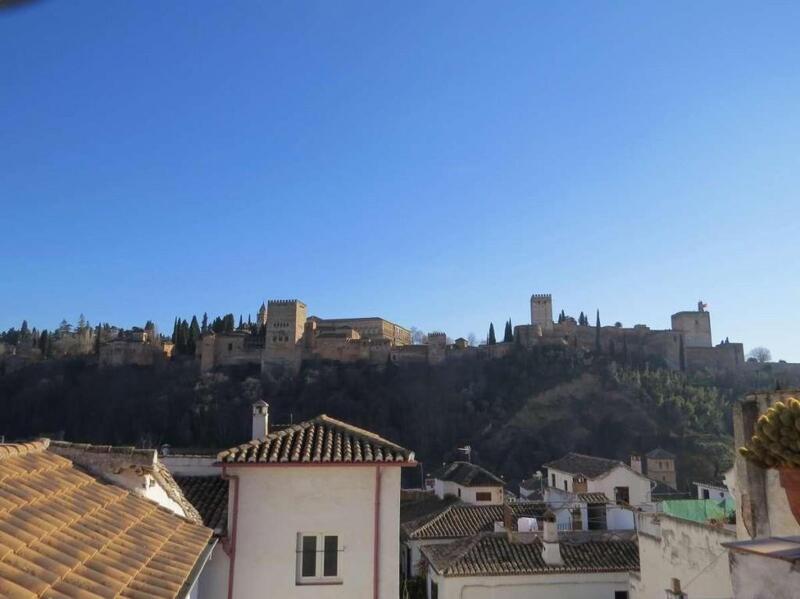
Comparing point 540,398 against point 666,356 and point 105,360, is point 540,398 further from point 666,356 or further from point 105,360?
point 105,360

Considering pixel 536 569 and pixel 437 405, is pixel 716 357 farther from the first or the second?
pixel 536 569

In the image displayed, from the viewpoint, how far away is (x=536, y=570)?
47.5 ft

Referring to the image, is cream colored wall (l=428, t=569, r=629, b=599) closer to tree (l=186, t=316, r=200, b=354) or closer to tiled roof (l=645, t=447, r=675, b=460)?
tiled roof (l=645, t=447, r=675, b=460)

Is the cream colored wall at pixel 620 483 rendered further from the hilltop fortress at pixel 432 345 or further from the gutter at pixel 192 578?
the hilltop fortress at pixel 432 345

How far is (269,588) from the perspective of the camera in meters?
7.79

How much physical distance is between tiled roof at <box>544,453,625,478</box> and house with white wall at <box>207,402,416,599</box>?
23.7m

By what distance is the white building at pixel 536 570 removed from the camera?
14352mm

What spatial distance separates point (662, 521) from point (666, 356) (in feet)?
230

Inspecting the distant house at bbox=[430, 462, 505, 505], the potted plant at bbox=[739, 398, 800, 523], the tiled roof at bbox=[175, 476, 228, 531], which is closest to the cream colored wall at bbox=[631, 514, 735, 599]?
the potted plant at bbox=[739, 398, 800, 523]

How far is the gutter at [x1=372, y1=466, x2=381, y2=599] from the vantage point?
7940mm

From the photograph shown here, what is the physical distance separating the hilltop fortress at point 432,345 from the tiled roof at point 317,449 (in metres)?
64.2

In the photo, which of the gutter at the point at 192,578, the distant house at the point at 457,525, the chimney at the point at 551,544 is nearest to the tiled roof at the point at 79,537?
the gutter at the point at 192,578

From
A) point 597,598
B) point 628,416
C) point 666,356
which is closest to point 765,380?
point 666,356

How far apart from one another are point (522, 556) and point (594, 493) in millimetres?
8453
